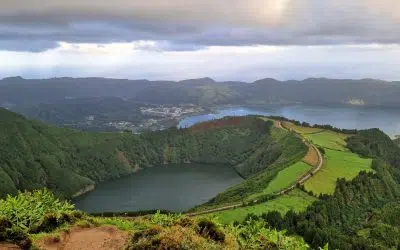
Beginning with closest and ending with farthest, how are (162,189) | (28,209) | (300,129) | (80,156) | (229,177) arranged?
(28,209) < (162,189) < (229,177) < (300,129) < (80,156)

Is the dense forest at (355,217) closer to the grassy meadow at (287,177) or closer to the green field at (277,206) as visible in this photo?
the green field at (277,206)

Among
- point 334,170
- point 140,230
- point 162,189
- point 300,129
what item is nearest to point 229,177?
point 162,189

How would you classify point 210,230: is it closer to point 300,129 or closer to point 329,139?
point 329,139

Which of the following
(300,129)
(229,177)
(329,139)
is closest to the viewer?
(329,139)

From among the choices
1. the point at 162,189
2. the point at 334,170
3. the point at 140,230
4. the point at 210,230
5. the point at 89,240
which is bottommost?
the point at 162,189

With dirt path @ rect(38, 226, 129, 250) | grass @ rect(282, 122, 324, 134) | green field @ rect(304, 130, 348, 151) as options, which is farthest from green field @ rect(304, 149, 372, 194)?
dirt path @ rect(38, 226, 129, 250)

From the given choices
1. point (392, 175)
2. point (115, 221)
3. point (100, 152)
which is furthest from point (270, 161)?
point (115, 221)

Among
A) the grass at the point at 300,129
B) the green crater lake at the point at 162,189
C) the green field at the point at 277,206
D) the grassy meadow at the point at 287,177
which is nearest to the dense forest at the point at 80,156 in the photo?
the green crater lake at the point at 162,189
